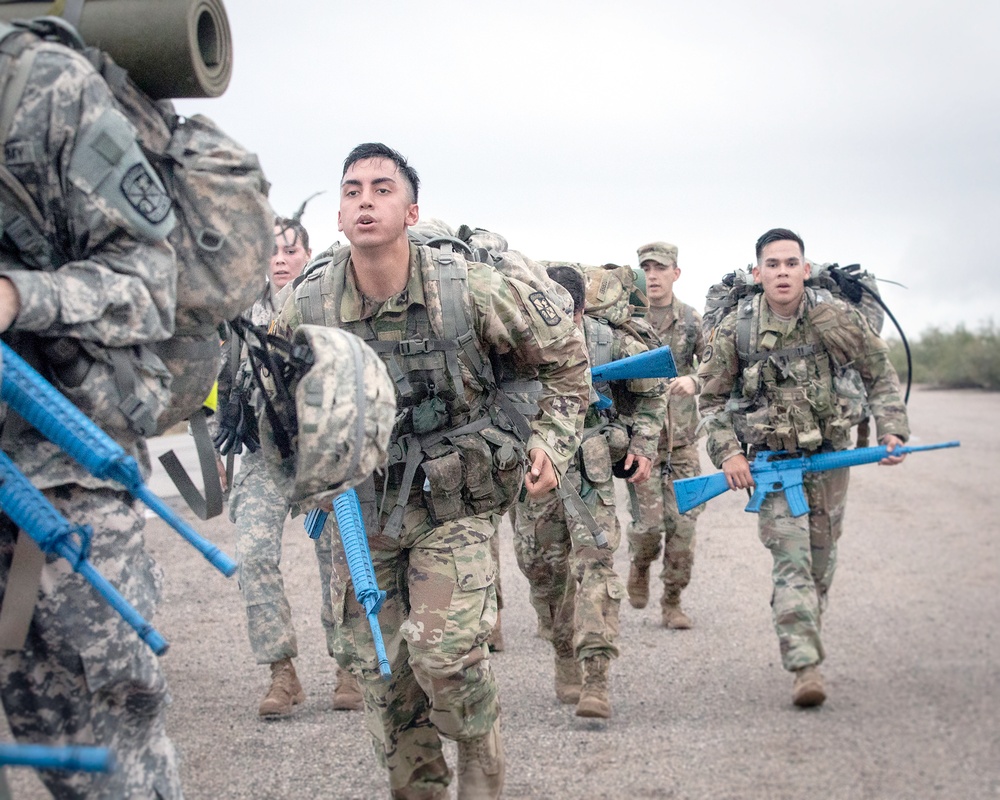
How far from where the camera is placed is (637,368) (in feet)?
22.1

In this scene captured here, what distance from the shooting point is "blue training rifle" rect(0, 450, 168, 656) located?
8.84ft

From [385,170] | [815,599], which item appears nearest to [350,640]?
[385,170]

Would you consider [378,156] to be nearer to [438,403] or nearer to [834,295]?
[438,403]

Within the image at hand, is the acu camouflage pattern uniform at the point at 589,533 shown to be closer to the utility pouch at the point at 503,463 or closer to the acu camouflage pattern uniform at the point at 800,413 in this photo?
the acu camouflage pattern uniform at the point at 800,413

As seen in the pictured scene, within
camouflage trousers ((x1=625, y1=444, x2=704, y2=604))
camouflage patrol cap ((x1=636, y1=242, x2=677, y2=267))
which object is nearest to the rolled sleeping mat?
camouflage trousers ((x1=625, y1=444, x2=704, y2=604))

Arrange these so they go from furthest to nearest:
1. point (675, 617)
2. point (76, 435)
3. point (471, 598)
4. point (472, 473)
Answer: point (675, 617) < point (472, 473) < point (471, 598) < point (76, 435)

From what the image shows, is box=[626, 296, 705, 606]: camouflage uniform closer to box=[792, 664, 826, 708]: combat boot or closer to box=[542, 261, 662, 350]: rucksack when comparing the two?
box=[542, 261, 662, 350]: rucksack

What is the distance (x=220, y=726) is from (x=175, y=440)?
42.2 feet

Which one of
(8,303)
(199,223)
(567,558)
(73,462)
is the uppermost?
(199,223)

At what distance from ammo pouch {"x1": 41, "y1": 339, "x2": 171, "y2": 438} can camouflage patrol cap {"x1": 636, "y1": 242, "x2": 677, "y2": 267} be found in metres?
7.25

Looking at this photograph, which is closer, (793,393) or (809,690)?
(809,690)

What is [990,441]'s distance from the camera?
16.8 metres

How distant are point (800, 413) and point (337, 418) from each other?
3.97 metres

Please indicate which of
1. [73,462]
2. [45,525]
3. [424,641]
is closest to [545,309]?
[424,641]
